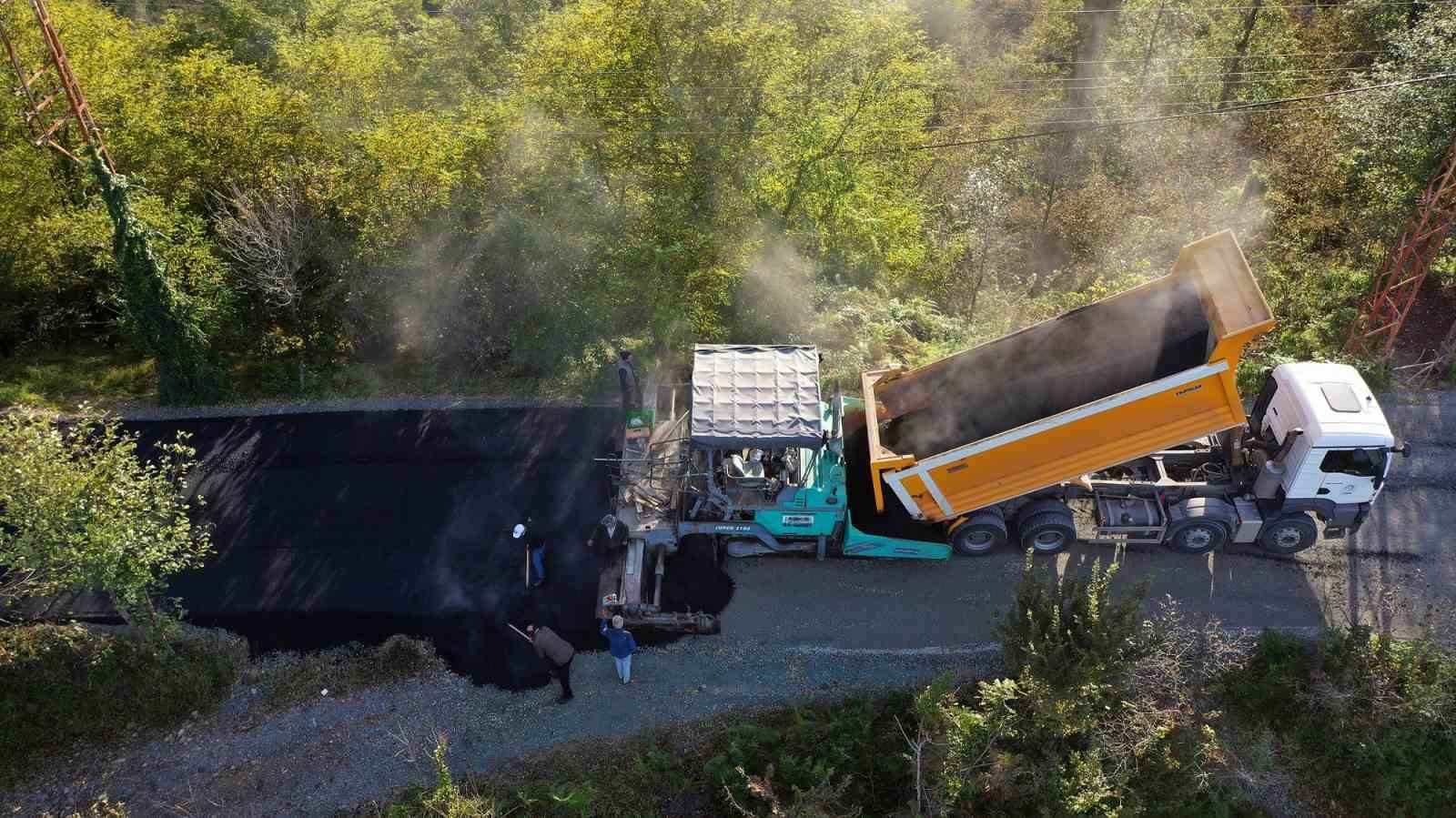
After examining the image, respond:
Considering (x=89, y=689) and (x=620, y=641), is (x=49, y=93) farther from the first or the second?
(x=620, y=641)

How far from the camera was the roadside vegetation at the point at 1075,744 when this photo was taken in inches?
375

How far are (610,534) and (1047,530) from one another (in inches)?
246

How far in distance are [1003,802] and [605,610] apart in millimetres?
5473

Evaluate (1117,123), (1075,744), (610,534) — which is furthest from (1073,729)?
(1117,123)

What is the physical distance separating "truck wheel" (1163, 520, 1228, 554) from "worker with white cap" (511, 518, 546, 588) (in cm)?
905

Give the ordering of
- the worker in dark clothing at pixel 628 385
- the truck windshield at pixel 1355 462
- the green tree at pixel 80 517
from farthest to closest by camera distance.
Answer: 1. the worker in dark clothing at pixel 628 385
2. the truck windshield at pixel 1355 462
3. the green tree at pixel 80 517

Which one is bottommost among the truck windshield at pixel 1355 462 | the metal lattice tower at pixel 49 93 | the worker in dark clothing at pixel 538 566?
the worker in dark clothing at pixel 538 566

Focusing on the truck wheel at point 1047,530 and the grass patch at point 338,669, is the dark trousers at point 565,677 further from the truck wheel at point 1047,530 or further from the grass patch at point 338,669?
the truck wheel at point 1047,530

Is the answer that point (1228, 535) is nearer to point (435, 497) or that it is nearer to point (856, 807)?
point (856, 807)

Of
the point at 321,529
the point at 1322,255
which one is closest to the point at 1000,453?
the point at 321,529

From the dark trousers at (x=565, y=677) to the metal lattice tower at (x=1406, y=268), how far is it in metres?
14.3

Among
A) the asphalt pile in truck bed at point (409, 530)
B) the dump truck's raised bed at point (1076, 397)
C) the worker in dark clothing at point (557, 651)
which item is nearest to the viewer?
the worker in dark clothing at point (557, 651)

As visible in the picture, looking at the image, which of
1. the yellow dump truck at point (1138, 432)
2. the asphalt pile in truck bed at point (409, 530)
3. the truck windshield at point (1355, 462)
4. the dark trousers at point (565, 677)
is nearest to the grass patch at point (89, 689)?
the asphalt pile in truck bed at point (409, 530)

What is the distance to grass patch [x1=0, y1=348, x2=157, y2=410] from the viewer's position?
639 inches
